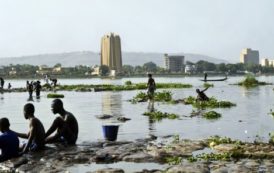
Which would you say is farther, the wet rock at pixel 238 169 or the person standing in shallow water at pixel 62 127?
the person standing in shallow water at pixel 62 127

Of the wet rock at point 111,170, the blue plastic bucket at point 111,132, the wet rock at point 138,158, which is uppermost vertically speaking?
the blue plastic bucket at point 111,132

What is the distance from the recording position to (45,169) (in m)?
12.0

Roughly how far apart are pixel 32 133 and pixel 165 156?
3.91 metres

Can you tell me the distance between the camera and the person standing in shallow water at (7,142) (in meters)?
12.5

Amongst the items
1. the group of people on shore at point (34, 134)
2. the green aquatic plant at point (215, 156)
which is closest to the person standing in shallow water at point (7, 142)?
the group of people on shore at point (34, 134)

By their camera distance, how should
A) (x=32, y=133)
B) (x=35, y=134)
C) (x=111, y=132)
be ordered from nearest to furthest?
(x=32, y=133)
(x=35, y=134)
(x=111, y=132)

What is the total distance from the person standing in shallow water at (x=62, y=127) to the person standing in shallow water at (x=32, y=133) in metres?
0.60

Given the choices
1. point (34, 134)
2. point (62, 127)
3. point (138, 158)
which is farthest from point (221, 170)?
point (34, 134)

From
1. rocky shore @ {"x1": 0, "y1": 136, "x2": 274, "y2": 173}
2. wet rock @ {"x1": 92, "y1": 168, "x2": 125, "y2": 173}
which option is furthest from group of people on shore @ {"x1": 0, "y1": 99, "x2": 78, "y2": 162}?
wet rock @ {"x1": 92, "y1": 168, "x2": 125, "y2": 173}

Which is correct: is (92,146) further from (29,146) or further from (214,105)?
(214,105)

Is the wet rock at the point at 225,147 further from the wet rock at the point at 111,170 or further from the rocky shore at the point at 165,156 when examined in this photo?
the wet rock at the point at 111,170

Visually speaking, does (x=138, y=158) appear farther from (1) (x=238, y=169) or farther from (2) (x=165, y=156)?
(1) (x=238, y=169)

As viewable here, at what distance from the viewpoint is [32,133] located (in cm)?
1345

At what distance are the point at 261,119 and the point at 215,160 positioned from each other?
461 inches
